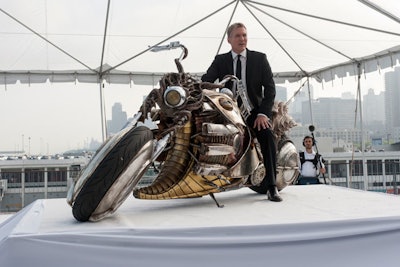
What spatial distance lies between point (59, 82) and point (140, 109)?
6.13 meters

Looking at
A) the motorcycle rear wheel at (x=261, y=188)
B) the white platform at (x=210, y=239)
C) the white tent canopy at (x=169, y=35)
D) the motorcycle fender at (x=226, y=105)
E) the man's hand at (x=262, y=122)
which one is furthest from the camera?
the white tent canopy at (x=169, y=35)

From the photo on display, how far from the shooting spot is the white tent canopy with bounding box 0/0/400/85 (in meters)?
6.40

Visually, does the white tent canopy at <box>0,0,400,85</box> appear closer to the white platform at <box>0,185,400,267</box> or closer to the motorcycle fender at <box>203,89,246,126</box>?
the motorcycle fender at <box>203,89,246,126</box>

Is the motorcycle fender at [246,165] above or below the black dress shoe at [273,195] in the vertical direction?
above

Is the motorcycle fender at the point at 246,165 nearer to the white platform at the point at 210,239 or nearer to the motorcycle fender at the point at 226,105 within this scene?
the motorcycle fender at the point at 226,105

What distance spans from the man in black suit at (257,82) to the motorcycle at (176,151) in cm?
6

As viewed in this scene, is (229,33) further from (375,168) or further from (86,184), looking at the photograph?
(375,168)

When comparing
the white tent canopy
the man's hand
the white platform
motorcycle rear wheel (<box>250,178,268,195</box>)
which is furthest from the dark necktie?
the white tent canopy

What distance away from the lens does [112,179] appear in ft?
A: 5.89

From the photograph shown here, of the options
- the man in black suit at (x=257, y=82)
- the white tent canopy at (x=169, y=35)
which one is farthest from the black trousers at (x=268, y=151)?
the white tent canopy at (x=169, y=35)

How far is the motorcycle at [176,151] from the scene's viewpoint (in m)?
1.82

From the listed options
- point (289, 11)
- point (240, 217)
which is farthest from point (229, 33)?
point (289, 11)

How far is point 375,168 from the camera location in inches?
372

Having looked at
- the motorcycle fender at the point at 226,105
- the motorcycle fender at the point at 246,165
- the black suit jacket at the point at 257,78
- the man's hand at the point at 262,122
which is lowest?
the motorcycle fender at the point at 246,165
